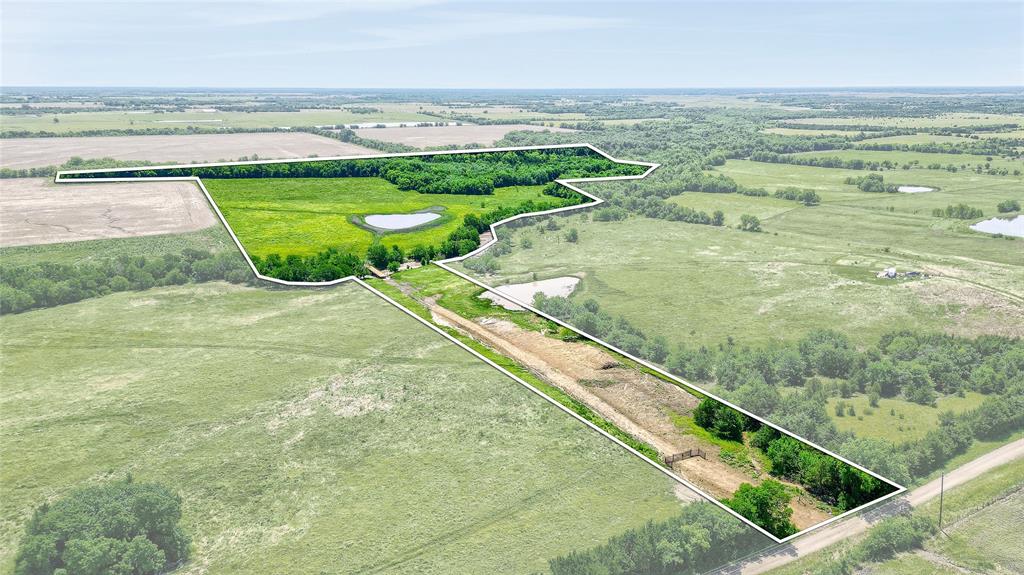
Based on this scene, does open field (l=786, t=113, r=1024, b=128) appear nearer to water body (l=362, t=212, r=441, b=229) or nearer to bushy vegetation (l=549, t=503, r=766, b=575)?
water body (l=362, t=212, r=441, b=229)

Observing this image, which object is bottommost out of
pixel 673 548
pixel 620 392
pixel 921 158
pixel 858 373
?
pixel 858 373

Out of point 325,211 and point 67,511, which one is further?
point 325,211

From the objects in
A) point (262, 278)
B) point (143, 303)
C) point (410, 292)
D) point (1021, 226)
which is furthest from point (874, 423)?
point (1021, 226)

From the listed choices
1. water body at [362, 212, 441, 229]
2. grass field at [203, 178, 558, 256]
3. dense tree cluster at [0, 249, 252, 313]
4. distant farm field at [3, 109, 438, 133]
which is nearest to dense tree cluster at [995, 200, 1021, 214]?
grass field at [203, 178, 558, 256]

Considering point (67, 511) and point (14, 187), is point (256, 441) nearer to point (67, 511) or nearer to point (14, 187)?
point (67, 511)

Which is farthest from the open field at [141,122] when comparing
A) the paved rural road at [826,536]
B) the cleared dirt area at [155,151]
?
the paved rural road at [826,536]

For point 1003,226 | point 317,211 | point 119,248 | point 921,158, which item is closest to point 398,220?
point 317,211

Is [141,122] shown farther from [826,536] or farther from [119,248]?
[826,536]
